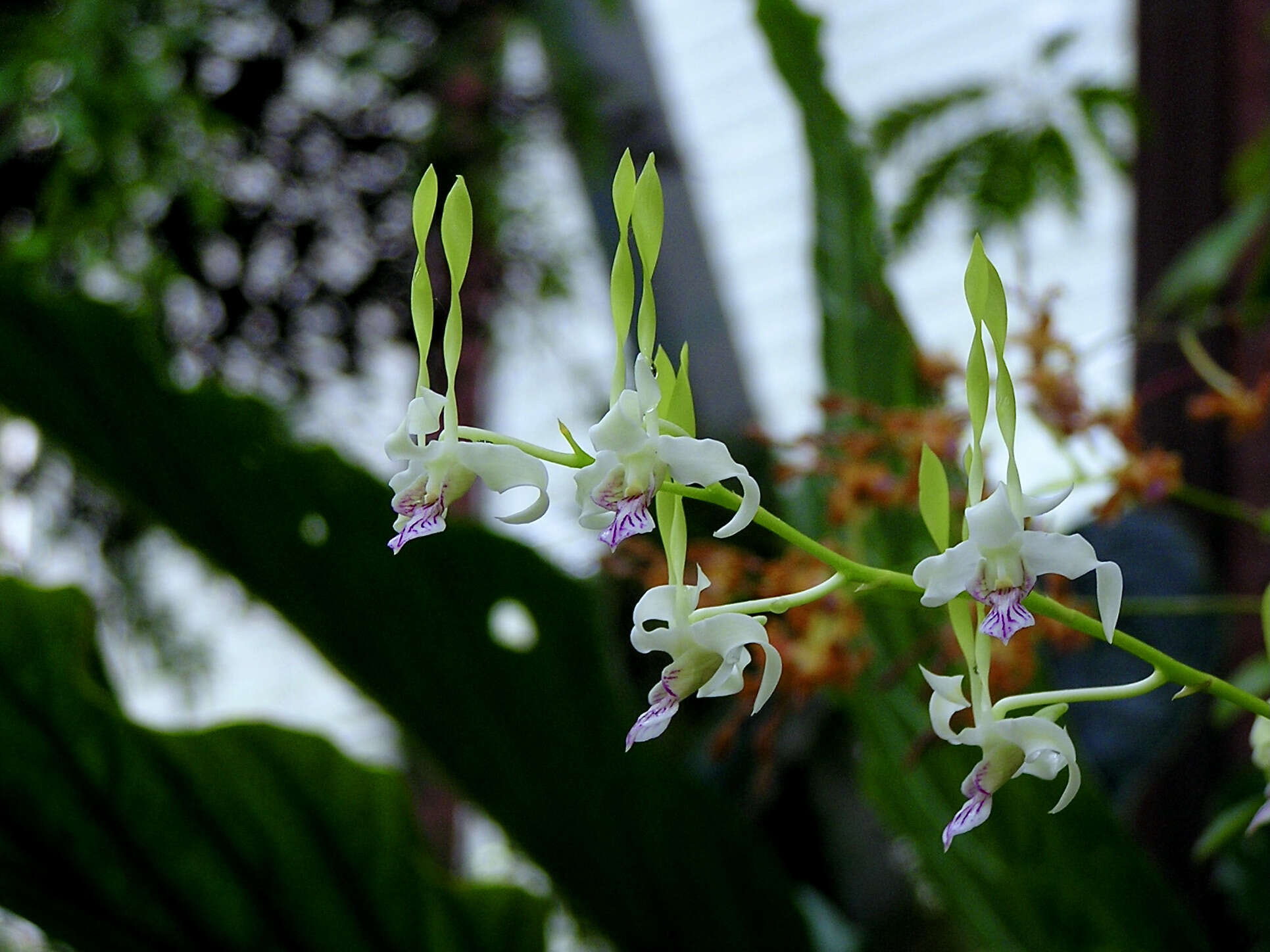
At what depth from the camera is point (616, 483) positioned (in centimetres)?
18

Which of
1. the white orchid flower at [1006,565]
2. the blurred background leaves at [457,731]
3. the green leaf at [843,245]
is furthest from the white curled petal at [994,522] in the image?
the green leaf at [843,245]

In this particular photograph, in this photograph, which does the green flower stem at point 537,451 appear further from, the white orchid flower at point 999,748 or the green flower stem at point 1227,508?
the green flower stem at point 1227,508

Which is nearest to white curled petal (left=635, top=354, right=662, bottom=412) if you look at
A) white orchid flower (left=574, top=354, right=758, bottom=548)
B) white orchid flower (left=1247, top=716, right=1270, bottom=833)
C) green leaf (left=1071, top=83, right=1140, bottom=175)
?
white orchid flower (left=574, top=354, right=758, bottom=548)

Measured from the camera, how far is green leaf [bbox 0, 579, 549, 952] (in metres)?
0.52

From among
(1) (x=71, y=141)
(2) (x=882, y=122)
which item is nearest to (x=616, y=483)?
(1) (x=71, y=141)

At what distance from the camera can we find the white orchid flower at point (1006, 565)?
165 mm

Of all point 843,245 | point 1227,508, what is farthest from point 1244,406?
point 843,245

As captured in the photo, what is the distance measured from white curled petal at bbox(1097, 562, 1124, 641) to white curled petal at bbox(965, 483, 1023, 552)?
0.05ft

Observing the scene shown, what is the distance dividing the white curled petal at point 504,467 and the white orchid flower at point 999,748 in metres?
0.06

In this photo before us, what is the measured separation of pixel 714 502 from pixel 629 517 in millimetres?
13

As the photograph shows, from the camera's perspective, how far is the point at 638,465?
0.58 feet

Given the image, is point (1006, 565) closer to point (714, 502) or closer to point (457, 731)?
point (714, 502)

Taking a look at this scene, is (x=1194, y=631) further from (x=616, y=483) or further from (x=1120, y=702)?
(x=616, y=483)

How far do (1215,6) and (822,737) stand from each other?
78 centimetres
